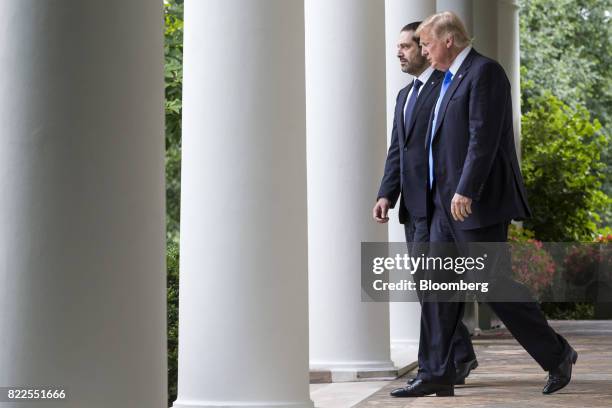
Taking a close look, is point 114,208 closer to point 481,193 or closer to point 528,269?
point 481,193

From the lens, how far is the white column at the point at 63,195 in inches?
284

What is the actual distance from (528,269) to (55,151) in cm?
2816

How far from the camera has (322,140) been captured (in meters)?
16.8

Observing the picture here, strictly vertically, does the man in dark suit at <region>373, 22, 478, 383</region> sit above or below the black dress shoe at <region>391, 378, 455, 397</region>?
above

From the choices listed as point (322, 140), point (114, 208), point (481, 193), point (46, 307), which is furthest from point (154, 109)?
point (322, 140)

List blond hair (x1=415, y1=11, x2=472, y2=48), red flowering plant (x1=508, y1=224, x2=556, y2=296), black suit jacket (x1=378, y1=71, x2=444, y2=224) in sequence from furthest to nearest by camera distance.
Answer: red flowering plant (x1=508, y1=224, x2=556, y2=296)
black suit jacket (x1=378, y1=71, x2=444, y2=224)
blond hair (x1=415, y1=11, x2=472, y2=48)

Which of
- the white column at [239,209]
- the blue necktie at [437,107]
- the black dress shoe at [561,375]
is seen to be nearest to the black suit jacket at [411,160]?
the blue necktie at [437,107]

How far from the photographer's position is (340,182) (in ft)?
55.3

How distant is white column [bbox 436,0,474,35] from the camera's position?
27.7m

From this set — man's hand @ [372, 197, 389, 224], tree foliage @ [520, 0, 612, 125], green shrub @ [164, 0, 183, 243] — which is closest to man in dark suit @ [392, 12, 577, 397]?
man's hand @ [372, 197, 389, 224]

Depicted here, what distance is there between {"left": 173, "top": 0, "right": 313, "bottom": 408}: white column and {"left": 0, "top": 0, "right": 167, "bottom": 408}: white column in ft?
13.4

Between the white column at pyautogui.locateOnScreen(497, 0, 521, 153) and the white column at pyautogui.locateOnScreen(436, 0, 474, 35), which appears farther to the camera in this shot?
the white column at pyautogui.locateOnScreen(497, 0, 521, 153)

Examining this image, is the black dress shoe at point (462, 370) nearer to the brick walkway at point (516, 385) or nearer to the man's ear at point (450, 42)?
the brick walkway at point (516, 385)

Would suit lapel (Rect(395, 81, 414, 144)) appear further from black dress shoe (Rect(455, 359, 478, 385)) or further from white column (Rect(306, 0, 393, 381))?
black dress shoe (Rect(455, 359, 478, 385))
